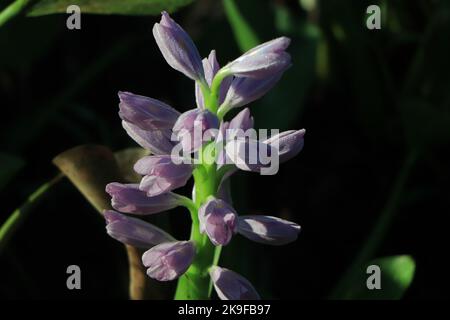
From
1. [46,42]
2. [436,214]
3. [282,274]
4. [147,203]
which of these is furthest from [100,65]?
[147,203]

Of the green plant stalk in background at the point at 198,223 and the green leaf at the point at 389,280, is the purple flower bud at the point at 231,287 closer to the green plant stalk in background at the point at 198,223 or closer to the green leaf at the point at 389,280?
the green plant stalk in background at the point at 198,223

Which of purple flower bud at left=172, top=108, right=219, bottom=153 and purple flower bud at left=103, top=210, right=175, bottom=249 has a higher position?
purple flower bud at left=172, top=108, right=219, bottom=153

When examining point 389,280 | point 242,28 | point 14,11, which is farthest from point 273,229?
point 242,28

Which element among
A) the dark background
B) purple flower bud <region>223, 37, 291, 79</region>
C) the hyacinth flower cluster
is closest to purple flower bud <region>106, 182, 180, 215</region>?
the hyacinth flower cluster

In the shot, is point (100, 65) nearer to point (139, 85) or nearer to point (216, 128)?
point (139, 85)

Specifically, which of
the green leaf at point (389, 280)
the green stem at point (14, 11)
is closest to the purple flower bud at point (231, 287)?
the green leaf at point (389, 280)

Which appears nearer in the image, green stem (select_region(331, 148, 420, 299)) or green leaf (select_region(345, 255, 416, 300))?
green leaf (select_region(345, 255, 416, 300))

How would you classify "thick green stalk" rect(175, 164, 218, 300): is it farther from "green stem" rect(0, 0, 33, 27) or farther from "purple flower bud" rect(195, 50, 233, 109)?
"green stem" rect(0, 0, 33, 27)

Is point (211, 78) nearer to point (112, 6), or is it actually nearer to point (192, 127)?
point (192, 127)
